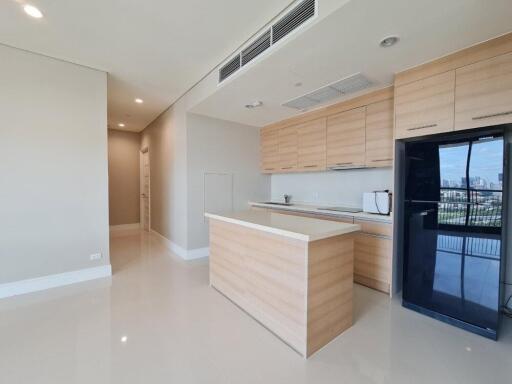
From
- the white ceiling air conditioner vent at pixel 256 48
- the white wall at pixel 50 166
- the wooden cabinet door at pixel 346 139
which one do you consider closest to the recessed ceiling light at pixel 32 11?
the white wall at pixel 50 166

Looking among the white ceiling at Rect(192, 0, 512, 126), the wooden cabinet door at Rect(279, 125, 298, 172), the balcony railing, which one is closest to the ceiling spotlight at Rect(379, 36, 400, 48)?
the white ceiling at Rect(192, 0, 512, 126)

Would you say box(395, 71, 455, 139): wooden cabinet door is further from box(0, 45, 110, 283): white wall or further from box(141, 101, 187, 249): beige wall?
box(0, 45, 110, 283): white wall

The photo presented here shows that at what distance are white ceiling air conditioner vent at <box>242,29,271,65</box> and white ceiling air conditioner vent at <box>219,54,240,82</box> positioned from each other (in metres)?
0.13

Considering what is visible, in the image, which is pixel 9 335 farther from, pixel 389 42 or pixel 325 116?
pixel 325 116

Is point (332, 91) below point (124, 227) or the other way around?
the other way around

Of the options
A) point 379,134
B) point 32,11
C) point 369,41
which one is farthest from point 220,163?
point 369,41

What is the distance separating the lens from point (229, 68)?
2.77 metres

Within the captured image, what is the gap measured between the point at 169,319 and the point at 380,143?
124 inches

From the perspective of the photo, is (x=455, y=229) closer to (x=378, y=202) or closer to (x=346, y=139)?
(x=378, y=202)

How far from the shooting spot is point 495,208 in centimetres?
195

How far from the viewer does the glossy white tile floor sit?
159cm

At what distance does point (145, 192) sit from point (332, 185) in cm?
507

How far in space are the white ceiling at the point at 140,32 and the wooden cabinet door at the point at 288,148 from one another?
1787 millimetres

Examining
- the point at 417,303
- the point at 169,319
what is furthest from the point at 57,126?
the point at 417,303
